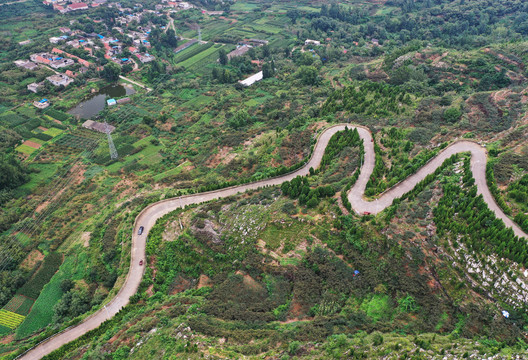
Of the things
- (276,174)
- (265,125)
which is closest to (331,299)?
(276,174)

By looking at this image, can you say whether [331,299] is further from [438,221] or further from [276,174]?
[276,174]

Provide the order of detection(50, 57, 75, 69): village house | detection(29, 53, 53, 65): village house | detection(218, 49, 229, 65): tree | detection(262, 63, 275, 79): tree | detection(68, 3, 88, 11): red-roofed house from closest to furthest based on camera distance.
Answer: detection(50, 57, 75, 69): village house → detection(262, 63, 275, 79): tree → detection(29, 53, 53, 65): village house → detection(218, 49, 229, 65): tree → detection(68, 3, 88, 11): red-roofed house

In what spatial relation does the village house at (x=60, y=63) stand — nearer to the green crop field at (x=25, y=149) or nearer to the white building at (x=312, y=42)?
the green crop field at (x=25, y=149)

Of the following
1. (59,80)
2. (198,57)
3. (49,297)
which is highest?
(59,80)

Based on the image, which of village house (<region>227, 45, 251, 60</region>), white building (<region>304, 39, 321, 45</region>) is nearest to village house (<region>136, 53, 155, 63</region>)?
village house (<region>227, 45, 251, 60</region>)

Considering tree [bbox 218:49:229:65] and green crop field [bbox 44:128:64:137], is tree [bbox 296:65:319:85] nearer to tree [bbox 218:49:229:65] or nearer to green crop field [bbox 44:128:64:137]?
tree [bbox 218:49:229:65]

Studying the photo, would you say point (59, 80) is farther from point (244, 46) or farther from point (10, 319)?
point (10, 319)

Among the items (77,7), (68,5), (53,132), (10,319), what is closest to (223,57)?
(53,132)
